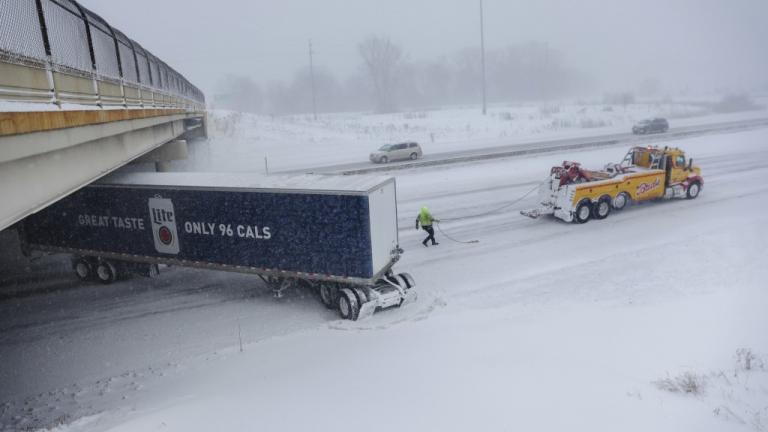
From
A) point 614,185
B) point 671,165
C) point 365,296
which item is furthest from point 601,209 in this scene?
point 365,296

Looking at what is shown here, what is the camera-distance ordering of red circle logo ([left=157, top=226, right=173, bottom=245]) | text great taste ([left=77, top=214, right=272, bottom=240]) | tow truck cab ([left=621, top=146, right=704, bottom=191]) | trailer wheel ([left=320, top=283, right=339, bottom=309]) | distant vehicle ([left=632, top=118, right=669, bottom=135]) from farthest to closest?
distant vehicle ([left=632, top=118, right=669, bottom=135])
tow truck cab ([left=621, top=146, right=704, bottom=191])
red circle logo ([left=157, top=226, right=173, bottom=245])
text great taste ([left=77, top=214, right=272, bottom=240])
trailer wheel ([left=320, top=283, right=339, bottom=309])

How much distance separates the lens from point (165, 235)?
14.6m

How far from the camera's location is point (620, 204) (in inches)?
820

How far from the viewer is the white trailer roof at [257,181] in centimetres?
1252

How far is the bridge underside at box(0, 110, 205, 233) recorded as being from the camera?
262 inches

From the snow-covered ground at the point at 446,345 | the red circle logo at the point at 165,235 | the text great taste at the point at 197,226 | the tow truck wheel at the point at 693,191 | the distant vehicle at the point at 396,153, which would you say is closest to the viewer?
the snow-covered ground at the point at 446,345

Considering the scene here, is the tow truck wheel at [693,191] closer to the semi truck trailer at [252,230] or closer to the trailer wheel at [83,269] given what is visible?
the semi truck trailer at [252,230]

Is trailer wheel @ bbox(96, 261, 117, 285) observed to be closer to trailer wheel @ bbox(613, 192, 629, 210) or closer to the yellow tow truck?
the yellow tow truck

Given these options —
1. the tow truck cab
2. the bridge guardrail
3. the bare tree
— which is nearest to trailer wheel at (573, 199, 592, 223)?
the tow truck cab

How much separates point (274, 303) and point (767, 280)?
43.7 feet

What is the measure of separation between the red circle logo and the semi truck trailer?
0.10 ft

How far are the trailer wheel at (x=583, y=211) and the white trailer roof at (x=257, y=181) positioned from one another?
9.90 metres

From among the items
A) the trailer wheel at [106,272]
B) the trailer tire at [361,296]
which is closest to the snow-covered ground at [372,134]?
the trailer wheel at [106,272]

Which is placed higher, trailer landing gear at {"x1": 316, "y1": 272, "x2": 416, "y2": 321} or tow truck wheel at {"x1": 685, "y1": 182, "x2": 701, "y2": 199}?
tow truck wheel at {"x1": 685, "y1": 182, "x2": 701, "y2": 199}
